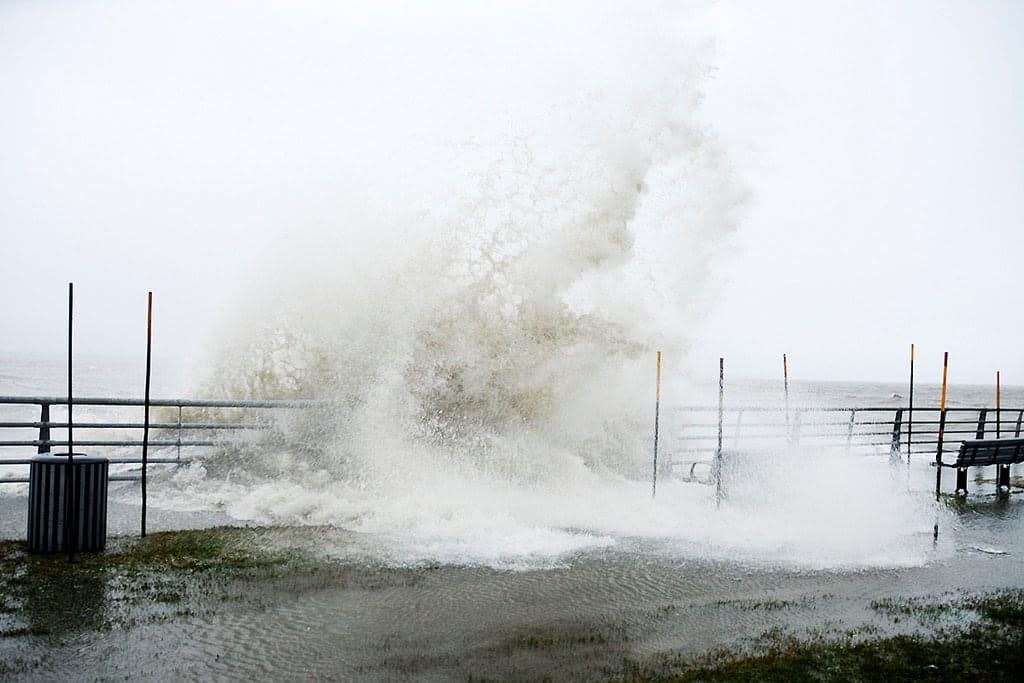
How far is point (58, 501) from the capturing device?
25.9 ft

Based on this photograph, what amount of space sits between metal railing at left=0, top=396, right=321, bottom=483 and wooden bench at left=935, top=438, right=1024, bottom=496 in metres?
10.8

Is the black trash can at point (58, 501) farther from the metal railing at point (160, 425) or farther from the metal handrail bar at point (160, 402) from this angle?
the metal railing at point (160, 425)

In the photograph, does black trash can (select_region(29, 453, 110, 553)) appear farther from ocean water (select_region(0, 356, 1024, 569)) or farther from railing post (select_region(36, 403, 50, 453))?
railing post (select_region(36, 403, 50, 453))

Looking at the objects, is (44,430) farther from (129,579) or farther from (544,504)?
(544,504)

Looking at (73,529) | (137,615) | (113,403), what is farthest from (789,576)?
(113,403)

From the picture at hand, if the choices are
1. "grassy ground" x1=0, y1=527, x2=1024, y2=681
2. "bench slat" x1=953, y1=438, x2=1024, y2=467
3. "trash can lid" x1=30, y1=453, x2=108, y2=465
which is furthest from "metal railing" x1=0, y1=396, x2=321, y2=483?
"bench slat" x1=953, y1=438, x2=1024, y2=467

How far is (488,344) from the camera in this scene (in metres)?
14.5

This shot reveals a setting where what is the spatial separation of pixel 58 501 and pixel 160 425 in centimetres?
344

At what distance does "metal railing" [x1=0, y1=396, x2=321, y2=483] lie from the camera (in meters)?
10.2

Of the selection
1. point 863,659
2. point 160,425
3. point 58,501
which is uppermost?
point 160,425

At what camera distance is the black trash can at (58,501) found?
25.8ft

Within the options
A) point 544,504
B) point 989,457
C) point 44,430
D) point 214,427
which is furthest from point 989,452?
point 44,430

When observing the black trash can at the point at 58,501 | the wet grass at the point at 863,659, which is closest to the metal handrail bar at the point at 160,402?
the black trash can at the point at 58,501

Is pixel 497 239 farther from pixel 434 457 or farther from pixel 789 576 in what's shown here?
pixel 789 576
